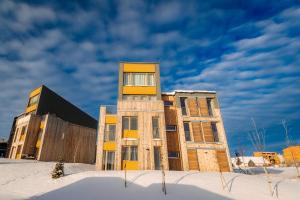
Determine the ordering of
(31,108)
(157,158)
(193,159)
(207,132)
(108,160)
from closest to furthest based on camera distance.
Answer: (157,158), (108,160), (193,159), (207,132), (31,108)

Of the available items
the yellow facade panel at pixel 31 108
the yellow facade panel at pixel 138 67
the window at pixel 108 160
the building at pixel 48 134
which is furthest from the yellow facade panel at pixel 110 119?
the yellow facade panel at pixel 31 108

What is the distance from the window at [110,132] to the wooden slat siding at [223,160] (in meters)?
14.5

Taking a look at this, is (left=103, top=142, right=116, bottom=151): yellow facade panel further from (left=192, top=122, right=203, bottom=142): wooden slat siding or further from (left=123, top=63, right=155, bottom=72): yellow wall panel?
(left=123, top=63, right=155, bottom=72): yellow wall panel

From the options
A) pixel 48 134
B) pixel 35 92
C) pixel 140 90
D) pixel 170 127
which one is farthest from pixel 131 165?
pixel 35 92

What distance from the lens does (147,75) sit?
29484mm

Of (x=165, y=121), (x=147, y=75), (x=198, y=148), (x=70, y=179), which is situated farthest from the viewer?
(x=147, y=75)

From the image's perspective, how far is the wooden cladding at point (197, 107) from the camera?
27625mm

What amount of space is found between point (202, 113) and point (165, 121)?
5744 mm

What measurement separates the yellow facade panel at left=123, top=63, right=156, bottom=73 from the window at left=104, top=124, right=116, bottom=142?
9373mm

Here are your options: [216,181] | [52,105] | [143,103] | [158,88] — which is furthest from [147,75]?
[52,105]

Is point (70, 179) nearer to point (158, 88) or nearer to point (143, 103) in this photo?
point (143, 103)

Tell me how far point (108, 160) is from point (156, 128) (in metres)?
7.37

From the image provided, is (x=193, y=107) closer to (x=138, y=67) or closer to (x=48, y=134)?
(x=138, y=67)

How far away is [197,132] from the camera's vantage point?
26.4 meters
